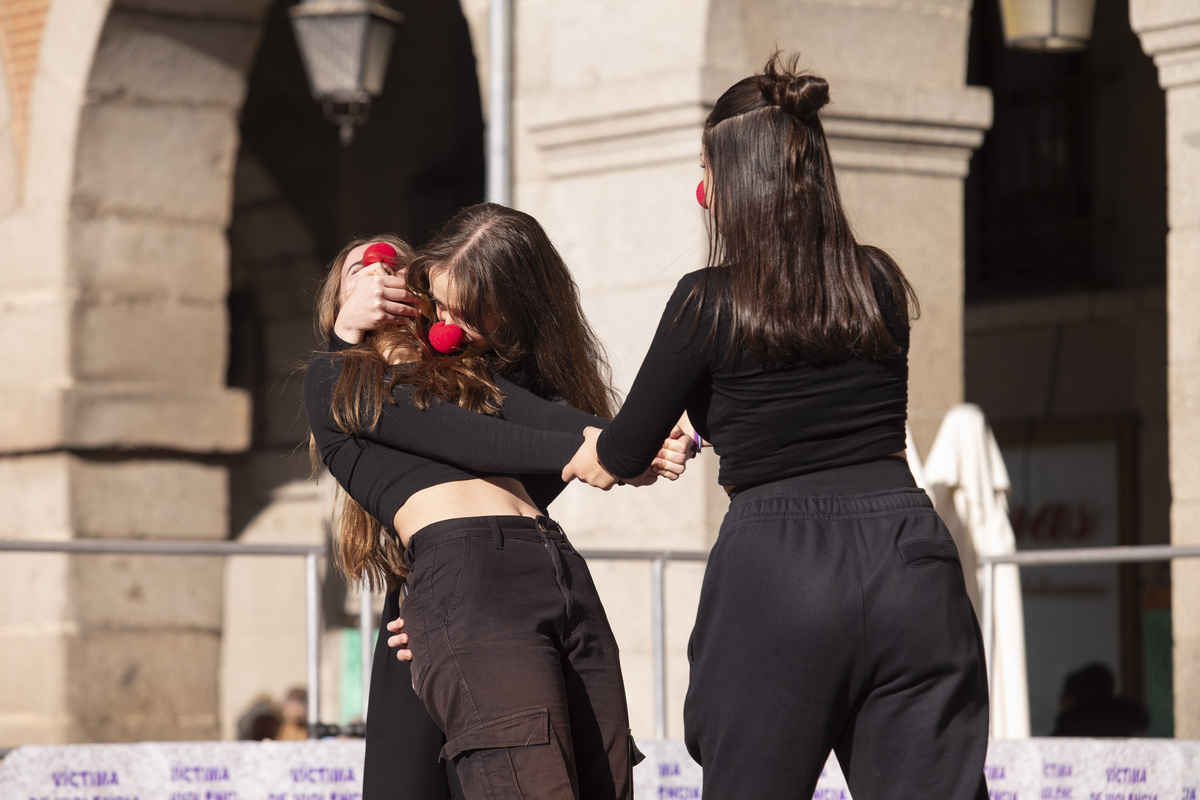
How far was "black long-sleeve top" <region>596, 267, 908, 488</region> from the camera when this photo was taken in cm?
267

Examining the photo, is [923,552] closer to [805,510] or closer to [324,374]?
[805,510]

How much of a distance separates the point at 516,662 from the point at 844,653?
57 cm

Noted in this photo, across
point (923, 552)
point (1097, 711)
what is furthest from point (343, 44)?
point (923, 552)

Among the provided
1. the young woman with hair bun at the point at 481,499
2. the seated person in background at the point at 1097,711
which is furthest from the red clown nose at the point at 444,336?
the seated person in background at the point at 1097,711

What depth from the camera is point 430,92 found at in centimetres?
1234

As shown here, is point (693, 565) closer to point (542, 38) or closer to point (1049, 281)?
point (542, 38)

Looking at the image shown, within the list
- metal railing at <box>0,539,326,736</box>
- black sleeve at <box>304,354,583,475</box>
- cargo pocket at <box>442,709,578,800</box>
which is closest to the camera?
cargo pocket at <box>442,709,578,800</box>

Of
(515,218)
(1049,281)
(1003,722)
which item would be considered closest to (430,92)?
(1049,281)

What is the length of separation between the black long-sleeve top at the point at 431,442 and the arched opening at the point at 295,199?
859 centimetres

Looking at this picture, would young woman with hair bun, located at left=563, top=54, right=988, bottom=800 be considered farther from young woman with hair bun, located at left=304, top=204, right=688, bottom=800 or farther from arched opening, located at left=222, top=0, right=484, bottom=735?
arched opening, located at left=222, top=0, right=484, bottom=735

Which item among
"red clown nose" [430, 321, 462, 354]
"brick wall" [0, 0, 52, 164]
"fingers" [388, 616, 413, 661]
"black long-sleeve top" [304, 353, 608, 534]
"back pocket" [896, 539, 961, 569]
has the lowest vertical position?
"fingers" [388, 616, 413, 661]

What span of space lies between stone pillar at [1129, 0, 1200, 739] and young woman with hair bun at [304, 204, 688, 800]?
3382 mm

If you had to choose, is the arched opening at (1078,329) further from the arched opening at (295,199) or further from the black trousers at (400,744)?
the black trousers at (400,744)

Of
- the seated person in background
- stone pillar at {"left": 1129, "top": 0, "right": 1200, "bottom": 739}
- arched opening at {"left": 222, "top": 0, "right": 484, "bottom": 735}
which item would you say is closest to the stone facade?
stone pillar at {"left": 1129, "top": 0, "right": 1200, "bottom": 739}
